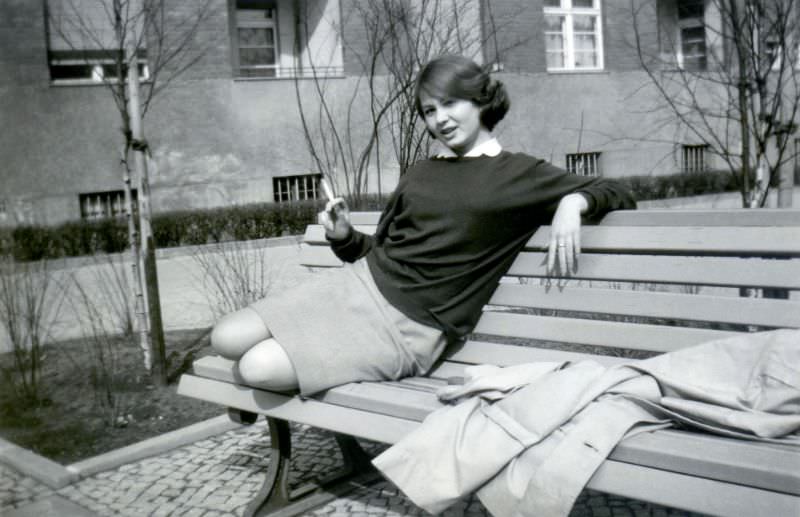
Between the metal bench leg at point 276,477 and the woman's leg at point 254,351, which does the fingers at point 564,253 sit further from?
the metal bench leg at point 276,477

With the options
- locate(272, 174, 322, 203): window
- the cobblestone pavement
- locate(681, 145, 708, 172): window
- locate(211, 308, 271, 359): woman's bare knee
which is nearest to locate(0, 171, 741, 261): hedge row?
locate(272, 174, 322, 203): window

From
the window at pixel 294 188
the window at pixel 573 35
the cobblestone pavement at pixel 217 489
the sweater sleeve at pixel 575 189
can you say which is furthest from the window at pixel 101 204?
the sweater sleeve at pixel 575 189

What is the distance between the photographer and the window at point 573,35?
66.9ft

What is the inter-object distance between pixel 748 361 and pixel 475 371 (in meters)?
0.83

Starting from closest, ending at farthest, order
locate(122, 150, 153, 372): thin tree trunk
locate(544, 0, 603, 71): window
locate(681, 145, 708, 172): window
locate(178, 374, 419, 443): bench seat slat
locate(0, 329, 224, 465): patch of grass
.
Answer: locate(178, 374, 419, 443): bench seat slat → locate(0, 329, 224, 465): patch of grass → locate(122, 150, 153, 372): thin tree trunk → locate(544, 0, 603, 71): window → locate(681, 145, 708, 172): window

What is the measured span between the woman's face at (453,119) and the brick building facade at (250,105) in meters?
8.41

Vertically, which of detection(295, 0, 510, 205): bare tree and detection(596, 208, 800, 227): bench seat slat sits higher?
detection(295, 0, 510, 205): bare tree

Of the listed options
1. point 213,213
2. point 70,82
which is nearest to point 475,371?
point 213,213

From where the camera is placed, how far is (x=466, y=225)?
3.12 m

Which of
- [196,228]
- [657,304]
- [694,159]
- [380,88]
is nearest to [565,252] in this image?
[657,304]

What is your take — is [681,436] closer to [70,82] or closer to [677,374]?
[677,374]

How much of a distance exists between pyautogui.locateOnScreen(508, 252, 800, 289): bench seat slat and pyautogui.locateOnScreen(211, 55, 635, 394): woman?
0.11m

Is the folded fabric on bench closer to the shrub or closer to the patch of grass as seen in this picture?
the patch of grass

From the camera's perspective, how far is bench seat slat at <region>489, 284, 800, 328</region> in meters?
2.65
